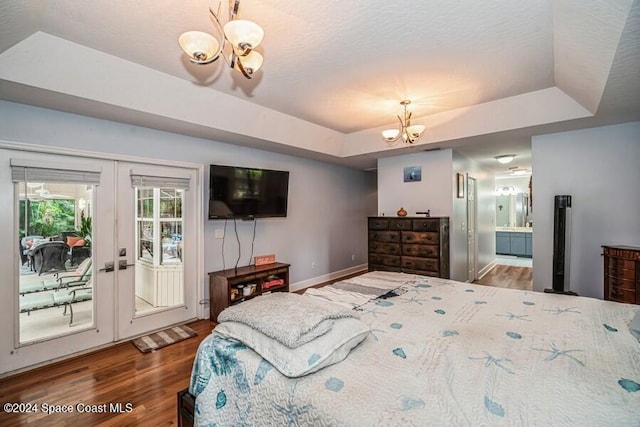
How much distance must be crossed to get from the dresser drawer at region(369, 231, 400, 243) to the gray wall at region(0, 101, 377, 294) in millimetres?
1212

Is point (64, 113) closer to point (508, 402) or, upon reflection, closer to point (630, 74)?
point (508, 402)

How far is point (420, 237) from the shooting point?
4.41 meters

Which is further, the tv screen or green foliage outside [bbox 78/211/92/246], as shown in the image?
the tv screen

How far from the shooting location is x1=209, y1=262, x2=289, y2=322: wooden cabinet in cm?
372

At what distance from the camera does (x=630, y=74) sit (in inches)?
86.5

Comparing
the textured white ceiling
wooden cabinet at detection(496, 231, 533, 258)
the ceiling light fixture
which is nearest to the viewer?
the textured white ceiling

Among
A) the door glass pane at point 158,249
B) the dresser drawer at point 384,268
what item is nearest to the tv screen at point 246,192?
the door glass pane at point 158,249

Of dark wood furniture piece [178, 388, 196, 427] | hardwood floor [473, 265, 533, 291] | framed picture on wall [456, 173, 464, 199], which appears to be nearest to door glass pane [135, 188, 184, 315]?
dark wood furniture piece [178, 388, 196, 427]

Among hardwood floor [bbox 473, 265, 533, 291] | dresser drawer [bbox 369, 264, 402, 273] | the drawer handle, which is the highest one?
the drawer handle

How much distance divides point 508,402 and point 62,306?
3727 millimetres

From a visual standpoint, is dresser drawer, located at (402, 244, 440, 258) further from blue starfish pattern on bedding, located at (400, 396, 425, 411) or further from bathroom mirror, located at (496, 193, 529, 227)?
bathroom mirror, located at (496, 193, 529, 227)

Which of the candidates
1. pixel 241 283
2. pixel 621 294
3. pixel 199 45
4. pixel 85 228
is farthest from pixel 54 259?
pixel 621 294

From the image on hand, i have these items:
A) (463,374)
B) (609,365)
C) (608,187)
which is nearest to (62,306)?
(463,374)

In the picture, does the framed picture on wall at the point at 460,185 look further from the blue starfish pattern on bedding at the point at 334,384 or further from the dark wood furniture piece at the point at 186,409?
the dark wood furniture piece at the point at 186,409
